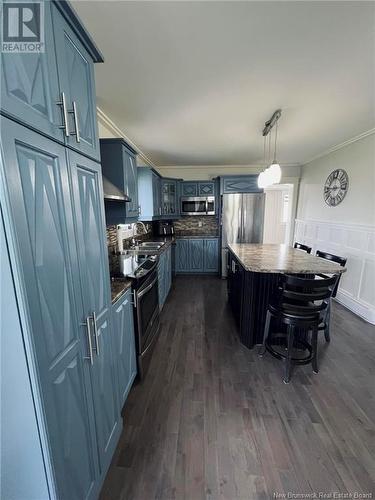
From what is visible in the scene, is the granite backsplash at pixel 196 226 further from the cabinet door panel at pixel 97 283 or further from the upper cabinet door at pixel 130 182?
the cabinet door panel at pixel 97 283

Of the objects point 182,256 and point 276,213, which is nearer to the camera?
point 182,256

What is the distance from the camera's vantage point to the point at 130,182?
2418 mm

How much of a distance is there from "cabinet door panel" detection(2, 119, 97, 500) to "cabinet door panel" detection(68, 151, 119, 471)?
0.08 metres

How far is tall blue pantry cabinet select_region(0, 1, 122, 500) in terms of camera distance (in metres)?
0.65

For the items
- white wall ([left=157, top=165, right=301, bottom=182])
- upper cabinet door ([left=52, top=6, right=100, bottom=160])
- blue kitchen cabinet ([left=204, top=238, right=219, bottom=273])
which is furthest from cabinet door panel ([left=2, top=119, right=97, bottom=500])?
white wall ([left=157, top=165, right=301, bottom=182])

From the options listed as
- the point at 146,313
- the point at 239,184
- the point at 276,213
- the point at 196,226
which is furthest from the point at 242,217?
the point at 146,313

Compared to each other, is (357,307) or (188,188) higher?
(188,188)

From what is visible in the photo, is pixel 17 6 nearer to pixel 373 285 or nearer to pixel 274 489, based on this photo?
pixel 274 489

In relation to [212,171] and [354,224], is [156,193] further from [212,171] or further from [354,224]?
[354,224]

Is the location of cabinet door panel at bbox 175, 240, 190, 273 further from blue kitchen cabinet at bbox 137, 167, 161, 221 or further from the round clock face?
the round clock face

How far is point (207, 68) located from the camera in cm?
171

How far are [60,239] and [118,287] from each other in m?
0.86

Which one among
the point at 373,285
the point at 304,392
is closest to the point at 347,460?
the point at 304,392

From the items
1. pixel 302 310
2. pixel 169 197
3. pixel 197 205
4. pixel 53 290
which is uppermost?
pixel 169 197
